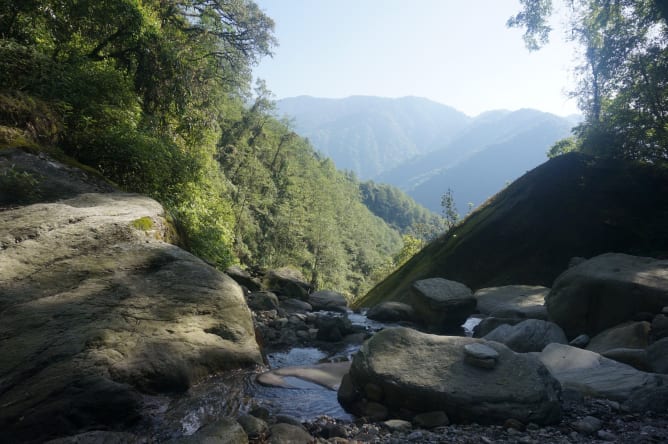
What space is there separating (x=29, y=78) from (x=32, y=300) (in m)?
8.11

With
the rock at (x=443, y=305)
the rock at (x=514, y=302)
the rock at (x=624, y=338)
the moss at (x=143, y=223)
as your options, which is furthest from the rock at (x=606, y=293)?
Result: the moss at (x=143, y=223)

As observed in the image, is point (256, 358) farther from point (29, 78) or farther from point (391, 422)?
point (29, 78)

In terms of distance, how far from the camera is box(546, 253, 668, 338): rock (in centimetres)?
932

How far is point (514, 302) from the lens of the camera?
13359 mm

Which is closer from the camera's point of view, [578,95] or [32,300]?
[32,300]

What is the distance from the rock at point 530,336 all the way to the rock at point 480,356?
2721mm

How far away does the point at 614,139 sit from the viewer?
20.9 meters

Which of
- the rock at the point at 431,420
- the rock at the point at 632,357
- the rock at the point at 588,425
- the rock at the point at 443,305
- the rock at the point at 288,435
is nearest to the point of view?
the rock at the point at 288,435

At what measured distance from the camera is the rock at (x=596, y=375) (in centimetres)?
584

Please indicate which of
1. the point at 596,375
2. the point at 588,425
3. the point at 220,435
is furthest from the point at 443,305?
the point at 220,435

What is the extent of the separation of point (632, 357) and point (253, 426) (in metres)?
6.83

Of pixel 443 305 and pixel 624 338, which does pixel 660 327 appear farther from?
pixel 443 305

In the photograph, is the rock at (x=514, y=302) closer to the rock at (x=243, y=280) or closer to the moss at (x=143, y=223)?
the rock at (x=243, y=280)

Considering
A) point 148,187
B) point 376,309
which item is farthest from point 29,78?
point 376,309
